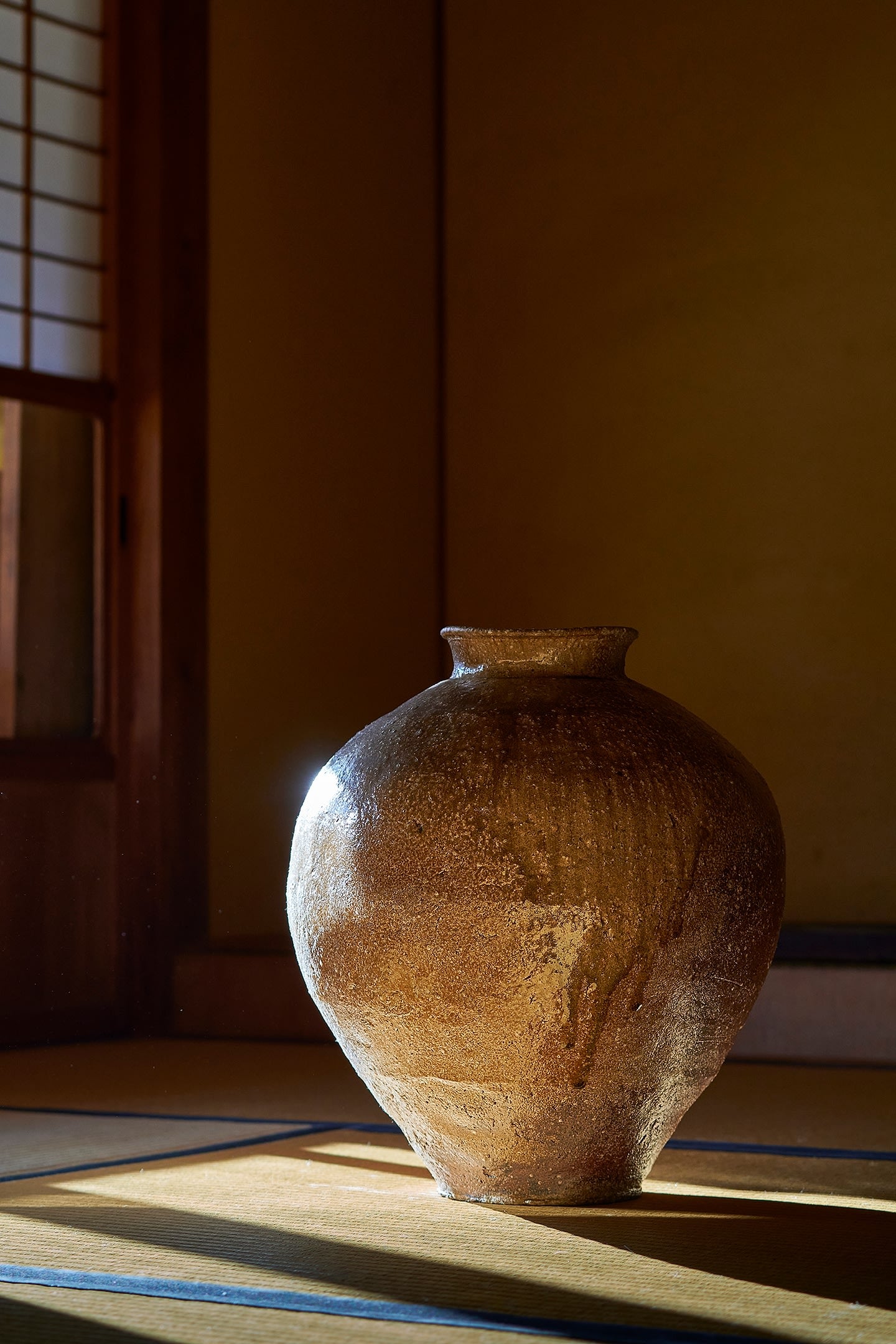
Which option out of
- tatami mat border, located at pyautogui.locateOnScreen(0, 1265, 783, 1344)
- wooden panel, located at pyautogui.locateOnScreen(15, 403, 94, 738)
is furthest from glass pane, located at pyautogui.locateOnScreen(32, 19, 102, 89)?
tatami mat border, located at pyautogui.locateOnScreen(0, 1265, 783, 1344)

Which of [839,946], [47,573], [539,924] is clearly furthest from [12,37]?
[539,924]

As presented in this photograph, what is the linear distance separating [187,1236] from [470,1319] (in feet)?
1.77

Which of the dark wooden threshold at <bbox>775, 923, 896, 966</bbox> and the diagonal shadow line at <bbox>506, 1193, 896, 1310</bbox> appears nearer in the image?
the diagonal shadow line at <bbox>506, 1193, 896, 1310</bbox>

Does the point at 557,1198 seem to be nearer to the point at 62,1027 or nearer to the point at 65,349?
the point at 62,1027

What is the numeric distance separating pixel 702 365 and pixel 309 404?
1256 mm

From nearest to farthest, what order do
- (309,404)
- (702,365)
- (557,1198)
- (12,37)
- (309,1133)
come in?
(557,1198) → (309,1133) → (12,37) → (309,404) → (702,365)

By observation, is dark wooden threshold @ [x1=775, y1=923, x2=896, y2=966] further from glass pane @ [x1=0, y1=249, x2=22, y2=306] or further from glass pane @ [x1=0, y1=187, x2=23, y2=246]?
glass pane @ [x1=0, y1=187, x2=23, y2=246]

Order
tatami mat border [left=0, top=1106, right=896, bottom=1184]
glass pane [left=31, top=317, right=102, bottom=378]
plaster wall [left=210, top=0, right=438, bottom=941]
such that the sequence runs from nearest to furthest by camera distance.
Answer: tatami mat border [left=0, top=1106, right=896, bottom=1184] → glass pane [left=31, top=317, right=102, bottom=378] → plaster wall [left=210, top=0, right=438, bottom=941]

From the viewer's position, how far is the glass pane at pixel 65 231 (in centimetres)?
478

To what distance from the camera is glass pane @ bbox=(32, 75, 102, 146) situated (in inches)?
189

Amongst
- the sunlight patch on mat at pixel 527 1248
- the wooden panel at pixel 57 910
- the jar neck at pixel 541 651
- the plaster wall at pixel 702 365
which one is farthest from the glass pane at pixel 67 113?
the sunlight patch on mat at pixel 527 1248

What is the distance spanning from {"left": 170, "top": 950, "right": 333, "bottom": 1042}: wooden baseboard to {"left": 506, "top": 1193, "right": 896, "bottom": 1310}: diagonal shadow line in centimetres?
224

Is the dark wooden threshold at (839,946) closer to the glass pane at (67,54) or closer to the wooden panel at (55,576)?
the wooden panel at (55,576)

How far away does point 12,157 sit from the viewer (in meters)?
4.71
